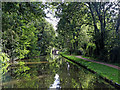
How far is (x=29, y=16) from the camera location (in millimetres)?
7309

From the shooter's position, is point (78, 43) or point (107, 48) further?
point (78, 43)

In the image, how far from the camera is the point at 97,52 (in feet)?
70.6

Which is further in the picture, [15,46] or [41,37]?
[41,37]

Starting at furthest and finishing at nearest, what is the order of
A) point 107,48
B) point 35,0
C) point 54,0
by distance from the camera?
1. point 107,48
2. point 54,0
3. point 35,0

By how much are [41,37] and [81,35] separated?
16368 mm

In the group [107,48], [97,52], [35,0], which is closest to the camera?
[35,0]

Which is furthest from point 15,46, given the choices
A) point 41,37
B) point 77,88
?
point 41,37

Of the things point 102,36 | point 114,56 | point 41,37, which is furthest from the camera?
point 41,37

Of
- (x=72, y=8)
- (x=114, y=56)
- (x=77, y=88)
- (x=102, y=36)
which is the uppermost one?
(x=72, y=8)

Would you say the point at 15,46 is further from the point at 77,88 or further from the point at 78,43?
the point at 78,43

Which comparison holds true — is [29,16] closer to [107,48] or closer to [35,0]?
[35,0]

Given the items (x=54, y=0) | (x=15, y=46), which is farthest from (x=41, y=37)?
(x=54, y=0)

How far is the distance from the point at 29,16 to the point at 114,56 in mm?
12534

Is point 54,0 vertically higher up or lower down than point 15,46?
higher up
